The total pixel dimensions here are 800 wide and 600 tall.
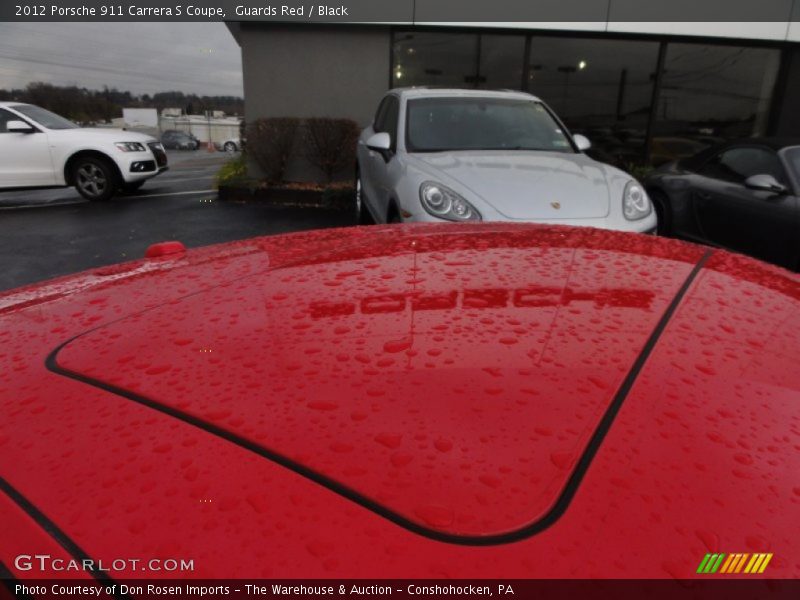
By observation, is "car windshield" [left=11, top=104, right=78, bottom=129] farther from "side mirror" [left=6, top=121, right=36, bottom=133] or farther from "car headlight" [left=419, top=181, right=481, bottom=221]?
"car headlight" [left=419, top=181, right=481, bottom=221]

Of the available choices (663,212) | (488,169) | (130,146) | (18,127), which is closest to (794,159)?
(663,212)

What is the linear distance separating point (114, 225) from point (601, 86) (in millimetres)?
8754

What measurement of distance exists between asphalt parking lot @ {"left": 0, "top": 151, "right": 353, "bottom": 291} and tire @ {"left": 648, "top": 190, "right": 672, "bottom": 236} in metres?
4.10

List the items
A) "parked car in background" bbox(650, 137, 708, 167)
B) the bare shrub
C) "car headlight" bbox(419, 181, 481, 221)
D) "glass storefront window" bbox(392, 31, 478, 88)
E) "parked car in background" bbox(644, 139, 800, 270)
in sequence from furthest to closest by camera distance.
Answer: "parked car in background" bbox(650, 137, 708, 167) → "glass storefront window" bbox(392, 31, 478, 88) → the bare shrub → "parked car in background" bbox(644, 139, 800, 270) → "car headlight" bbox(419, 181, 481, 221)

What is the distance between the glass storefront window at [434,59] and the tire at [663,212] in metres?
4.88

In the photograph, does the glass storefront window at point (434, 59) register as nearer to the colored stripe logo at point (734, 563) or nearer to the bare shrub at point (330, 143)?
the bare shrub at point (330, 143)

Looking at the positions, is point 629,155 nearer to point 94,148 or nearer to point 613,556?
point 94,148

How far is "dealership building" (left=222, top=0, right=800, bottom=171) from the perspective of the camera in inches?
364

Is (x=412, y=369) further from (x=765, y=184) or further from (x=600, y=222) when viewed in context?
(x=765, y=184)

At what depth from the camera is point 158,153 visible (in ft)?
33.7

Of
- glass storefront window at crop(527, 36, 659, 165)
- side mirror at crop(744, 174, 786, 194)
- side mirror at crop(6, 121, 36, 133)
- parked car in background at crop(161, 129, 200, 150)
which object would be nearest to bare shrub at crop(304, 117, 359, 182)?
glass storefront window at crop(527, 36, 659, 165)

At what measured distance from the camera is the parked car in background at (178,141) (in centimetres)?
4044

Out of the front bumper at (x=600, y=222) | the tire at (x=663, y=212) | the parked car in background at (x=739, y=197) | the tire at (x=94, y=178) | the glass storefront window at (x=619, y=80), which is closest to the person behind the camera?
the front bumper at (x=600, y=222)

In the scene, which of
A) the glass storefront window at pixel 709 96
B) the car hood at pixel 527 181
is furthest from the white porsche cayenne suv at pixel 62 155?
the glass storefront window at pixel 709 96
